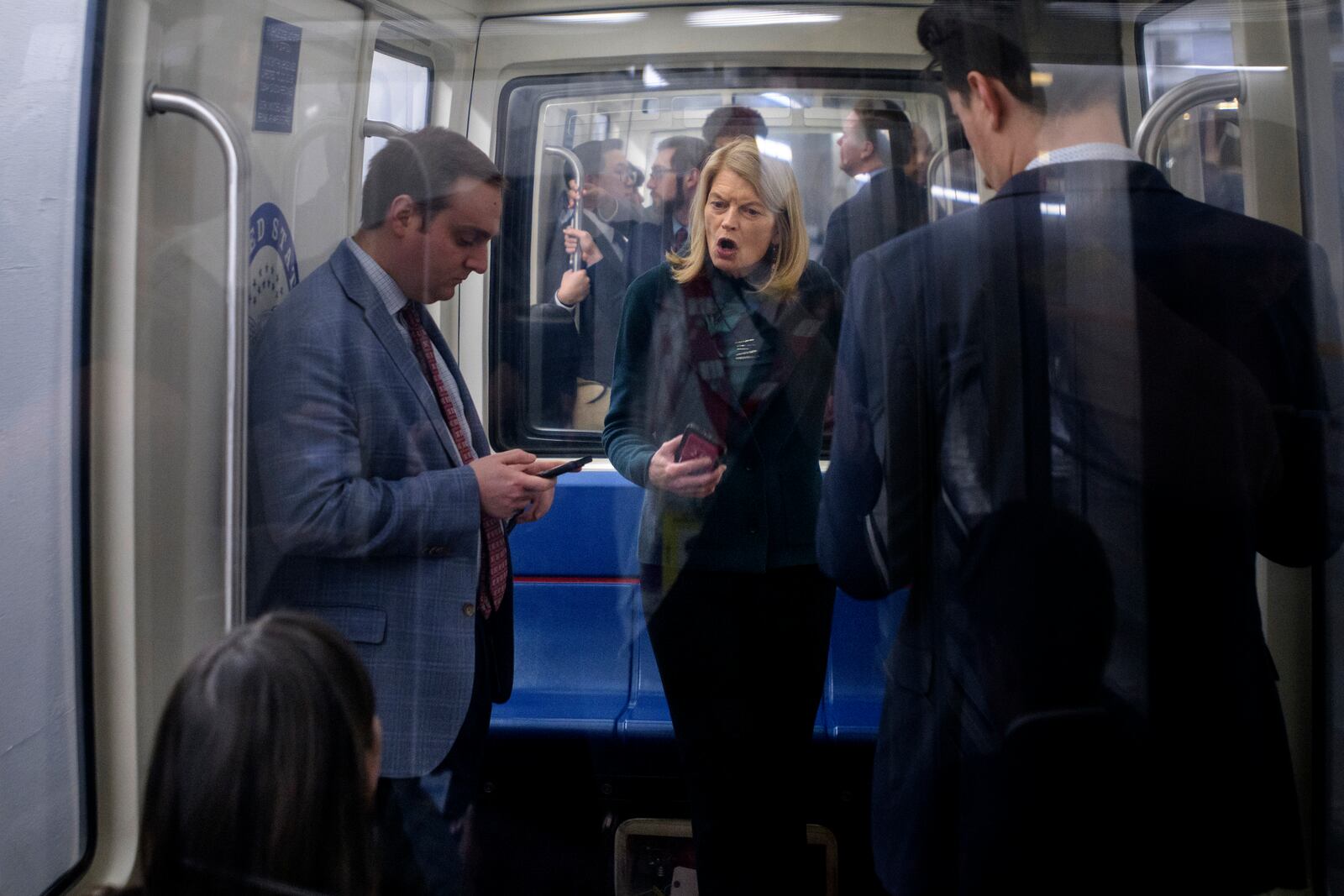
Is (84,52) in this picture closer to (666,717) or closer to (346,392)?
(346,392)

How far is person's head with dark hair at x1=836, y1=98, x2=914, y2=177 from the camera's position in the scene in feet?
5.98

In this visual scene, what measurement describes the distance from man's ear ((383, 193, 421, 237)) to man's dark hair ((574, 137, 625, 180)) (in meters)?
0.36

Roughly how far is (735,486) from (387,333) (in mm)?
634

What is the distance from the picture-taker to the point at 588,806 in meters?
1.95

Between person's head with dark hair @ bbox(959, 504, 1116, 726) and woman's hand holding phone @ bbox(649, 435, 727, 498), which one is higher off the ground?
woman's hand holding phone @ bbox(649, 435, 727, 498)

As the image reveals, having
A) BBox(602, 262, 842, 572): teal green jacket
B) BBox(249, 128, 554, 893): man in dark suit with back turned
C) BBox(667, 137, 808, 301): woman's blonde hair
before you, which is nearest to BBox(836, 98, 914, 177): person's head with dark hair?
BBox(667, 137, 808, 301): woman's blonde hair

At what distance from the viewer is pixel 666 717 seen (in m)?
1.87

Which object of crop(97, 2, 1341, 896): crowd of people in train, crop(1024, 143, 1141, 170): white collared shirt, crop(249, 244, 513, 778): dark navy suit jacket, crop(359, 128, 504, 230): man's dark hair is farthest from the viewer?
crop(359, 128, 504, 230): man's dark hair

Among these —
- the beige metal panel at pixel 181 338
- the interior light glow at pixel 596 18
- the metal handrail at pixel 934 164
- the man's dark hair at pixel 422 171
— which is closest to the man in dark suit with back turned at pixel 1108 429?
the metal handrail at pixel 934 164

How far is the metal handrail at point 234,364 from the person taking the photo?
1509 millimetres

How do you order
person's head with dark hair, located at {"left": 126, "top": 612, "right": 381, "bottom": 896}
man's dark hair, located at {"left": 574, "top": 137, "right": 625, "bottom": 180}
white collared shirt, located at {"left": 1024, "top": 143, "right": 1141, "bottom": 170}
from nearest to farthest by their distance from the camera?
person's head with dark hair, located at {"left": 126, "top": 612, "right": 381, "bottom": 896} → white collared shirt, located at {"left": 1024, "top": 143, "right": 1141, "bottom": 170} → man's dark hair, located at {"left": 574, "top": 137, "right": 625, "bottom": 180}

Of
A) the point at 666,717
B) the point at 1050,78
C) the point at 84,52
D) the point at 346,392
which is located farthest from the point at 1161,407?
the point at 84,52

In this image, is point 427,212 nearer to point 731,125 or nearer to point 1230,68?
point 731,125

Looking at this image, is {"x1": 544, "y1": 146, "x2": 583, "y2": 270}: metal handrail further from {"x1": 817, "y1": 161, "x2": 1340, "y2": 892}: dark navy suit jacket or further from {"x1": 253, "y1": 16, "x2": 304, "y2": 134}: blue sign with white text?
{"x1": 817, "y1": 161, "x2": 1340, "y2": 892}: dark navy suit jacket
